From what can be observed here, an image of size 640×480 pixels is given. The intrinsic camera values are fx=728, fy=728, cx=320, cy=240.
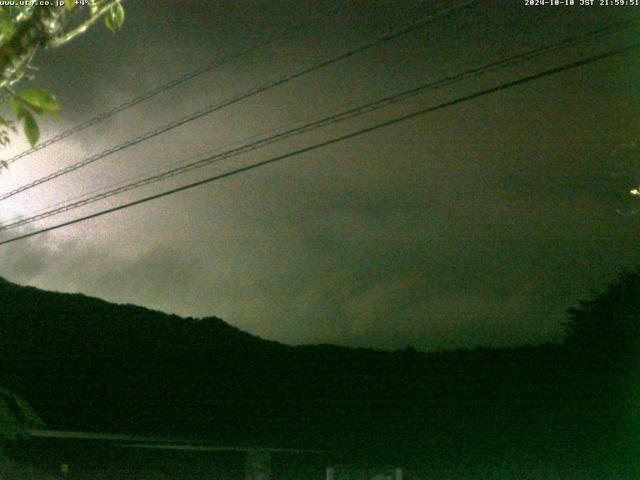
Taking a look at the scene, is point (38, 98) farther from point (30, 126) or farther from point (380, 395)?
point (380, 395)

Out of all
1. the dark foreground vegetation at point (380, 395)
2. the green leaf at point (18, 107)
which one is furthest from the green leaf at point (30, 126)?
the dark foreground vegetation at point (380, 395)

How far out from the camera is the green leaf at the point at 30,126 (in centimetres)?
210

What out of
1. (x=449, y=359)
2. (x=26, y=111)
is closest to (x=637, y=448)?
(x=449, y=359)

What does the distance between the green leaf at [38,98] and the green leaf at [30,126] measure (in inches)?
1.2

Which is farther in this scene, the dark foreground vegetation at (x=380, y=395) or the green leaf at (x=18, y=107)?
the dark foreground vegetation at (x=380, y=395)

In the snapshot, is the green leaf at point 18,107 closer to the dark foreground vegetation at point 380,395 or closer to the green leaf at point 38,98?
the green leaf at point 38,98

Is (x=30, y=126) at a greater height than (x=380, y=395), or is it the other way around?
(x=30, y=126)

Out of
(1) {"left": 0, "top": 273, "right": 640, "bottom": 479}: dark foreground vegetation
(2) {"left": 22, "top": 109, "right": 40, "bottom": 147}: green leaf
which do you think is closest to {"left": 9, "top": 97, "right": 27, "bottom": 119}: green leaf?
(2) {"left": 22, "top": 109, "right": 40, "bottom": 147}: green leaf

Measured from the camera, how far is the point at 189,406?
50.5 feet

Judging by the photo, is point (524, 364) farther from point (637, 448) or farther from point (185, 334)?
point (185, 334)

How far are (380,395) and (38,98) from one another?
12067 millimetres

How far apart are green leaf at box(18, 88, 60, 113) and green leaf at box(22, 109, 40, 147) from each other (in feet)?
0.10

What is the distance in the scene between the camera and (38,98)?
210 cm

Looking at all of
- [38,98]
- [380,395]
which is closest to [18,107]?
[38,98]
